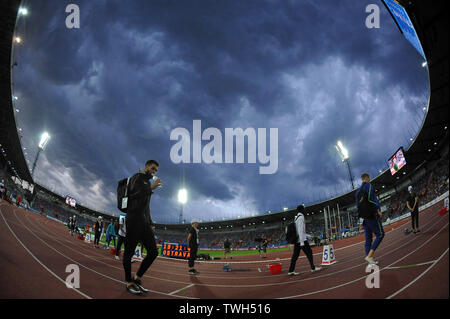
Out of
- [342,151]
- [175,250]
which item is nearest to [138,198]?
[175,250]

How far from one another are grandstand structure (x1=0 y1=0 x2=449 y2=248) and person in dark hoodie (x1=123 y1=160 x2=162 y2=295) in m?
3.52

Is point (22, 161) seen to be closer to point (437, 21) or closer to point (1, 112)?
point (1, 112)

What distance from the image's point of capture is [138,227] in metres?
2.89

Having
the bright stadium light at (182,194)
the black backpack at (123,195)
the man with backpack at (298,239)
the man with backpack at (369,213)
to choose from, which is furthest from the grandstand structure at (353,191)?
the bright stadium light at (182,194)

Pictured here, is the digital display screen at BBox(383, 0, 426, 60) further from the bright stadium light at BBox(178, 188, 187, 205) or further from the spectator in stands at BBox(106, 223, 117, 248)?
the bright stadium light at BBox(178, 188, 187, 205)

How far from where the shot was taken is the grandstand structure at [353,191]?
5.53ft

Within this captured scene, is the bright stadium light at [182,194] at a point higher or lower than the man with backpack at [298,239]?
higher

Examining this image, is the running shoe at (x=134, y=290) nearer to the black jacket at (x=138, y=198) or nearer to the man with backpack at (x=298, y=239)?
the black jacket at (x=138, y=198)

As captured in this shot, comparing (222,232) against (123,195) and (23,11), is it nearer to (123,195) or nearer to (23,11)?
(23,11)

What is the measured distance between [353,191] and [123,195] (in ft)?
114
